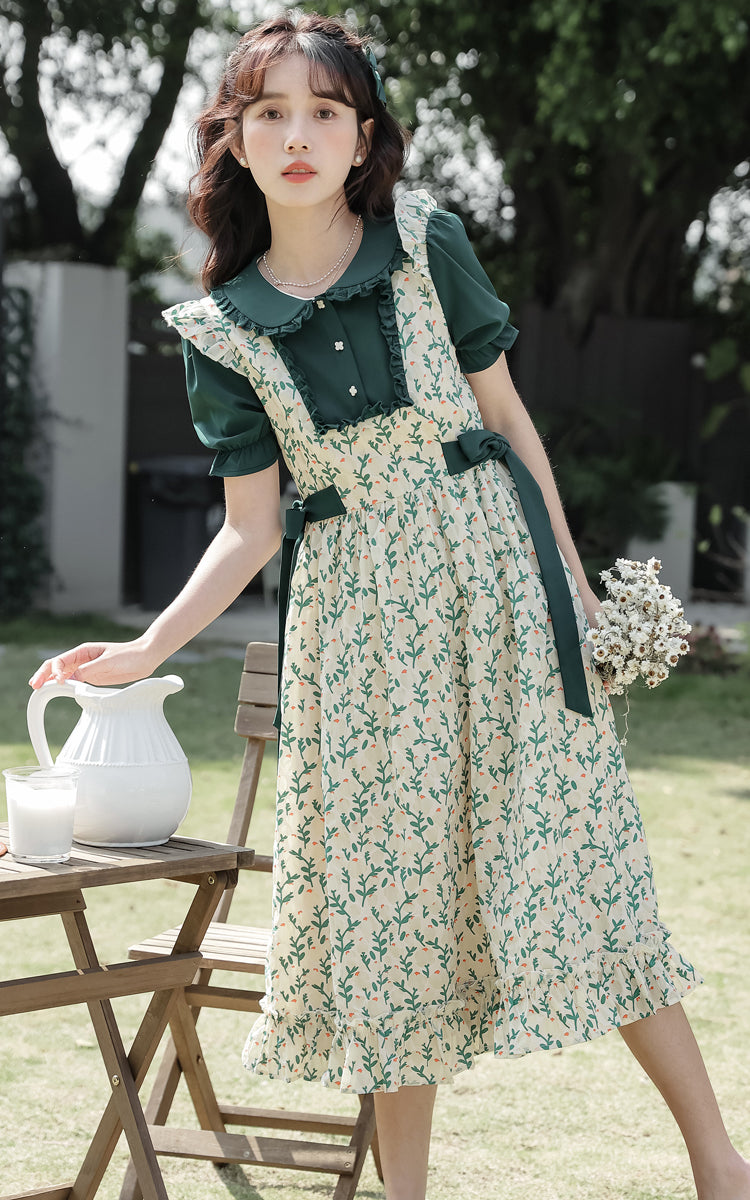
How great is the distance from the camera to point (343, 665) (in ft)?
6.71

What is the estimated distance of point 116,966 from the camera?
6.26 ft

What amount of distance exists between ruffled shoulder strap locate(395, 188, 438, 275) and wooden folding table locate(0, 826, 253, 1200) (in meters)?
0.91

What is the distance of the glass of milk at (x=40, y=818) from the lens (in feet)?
5.81

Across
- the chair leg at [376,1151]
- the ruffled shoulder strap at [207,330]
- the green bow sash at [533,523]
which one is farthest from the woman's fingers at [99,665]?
the chair leg at [376,1151]

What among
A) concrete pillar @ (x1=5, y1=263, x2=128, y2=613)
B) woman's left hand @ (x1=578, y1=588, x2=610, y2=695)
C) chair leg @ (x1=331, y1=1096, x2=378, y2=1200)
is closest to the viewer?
woman's left hand @ (x1=578, y1=588, x2=610, y2=695)

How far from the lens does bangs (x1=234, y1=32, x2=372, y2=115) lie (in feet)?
6.61

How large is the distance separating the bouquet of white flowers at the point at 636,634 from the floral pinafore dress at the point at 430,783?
0.04 metres

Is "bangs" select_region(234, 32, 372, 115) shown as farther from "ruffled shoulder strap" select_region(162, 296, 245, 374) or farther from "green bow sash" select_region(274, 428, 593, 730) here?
"green bow sash" select_region(274, 428, 593, 730)

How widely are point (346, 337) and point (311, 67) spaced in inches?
15.1

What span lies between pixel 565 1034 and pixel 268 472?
0.95 meters

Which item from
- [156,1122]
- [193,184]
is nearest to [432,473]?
[193,184]

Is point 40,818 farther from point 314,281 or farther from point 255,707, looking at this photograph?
point 255,707

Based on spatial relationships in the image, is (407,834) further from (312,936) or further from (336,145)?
(336,145)

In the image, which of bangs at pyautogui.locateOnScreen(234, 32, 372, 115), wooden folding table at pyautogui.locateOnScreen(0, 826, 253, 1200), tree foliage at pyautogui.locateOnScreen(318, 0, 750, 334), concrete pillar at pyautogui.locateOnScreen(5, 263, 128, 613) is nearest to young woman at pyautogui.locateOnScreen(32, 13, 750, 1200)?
bangs at pyautogui.locateOnScreen(234, 32, 372, 115)
